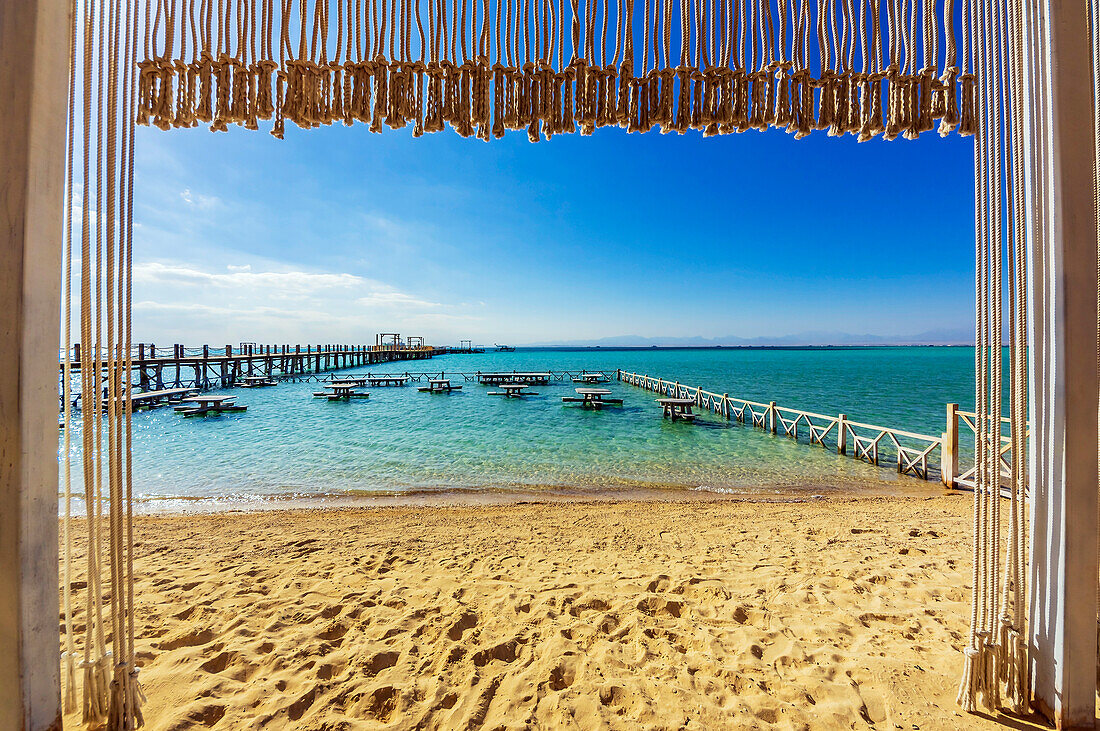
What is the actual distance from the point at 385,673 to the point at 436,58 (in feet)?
12.2

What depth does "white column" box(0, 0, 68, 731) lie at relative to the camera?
1.47 m

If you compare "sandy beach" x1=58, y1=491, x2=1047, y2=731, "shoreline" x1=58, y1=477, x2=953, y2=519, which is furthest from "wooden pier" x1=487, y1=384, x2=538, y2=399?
"sandy beach" x1=58, y1=491, x2=1047, y2=731

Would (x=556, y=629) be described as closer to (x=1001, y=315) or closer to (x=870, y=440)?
(x=1001, y=315)

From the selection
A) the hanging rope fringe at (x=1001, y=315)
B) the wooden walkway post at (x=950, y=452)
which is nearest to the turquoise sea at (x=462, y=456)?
the wooden walkway post at (x=950, y=452)

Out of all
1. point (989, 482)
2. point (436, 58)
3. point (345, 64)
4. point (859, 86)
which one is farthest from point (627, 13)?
point (989, 482)

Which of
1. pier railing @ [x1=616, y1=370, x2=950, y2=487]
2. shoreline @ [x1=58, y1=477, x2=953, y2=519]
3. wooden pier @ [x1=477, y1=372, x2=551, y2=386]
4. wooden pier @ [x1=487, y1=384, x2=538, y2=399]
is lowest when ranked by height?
shoreline @ [x1=58, y1=477, x2=953, y2=519]

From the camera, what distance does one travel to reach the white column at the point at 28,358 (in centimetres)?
147

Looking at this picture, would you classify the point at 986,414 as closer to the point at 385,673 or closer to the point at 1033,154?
the point at 1033,154

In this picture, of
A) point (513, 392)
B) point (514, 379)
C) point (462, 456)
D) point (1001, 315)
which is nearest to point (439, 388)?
point (513, 392)

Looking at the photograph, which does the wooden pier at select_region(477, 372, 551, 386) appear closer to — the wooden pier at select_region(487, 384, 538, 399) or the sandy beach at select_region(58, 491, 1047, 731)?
the wooden pier at select_region(487, 384, 538, 399)

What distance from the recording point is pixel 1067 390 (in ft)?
5.83

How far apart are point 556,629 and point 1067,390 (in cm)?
318

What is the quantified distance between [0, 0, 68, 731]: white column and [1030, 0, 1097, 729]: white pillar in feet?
14.2

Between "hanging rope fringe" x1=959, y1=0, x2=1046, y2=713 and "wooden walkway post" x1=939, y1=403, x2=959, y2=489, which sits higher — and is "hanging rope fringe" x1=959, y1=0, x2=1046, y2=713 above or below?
above
